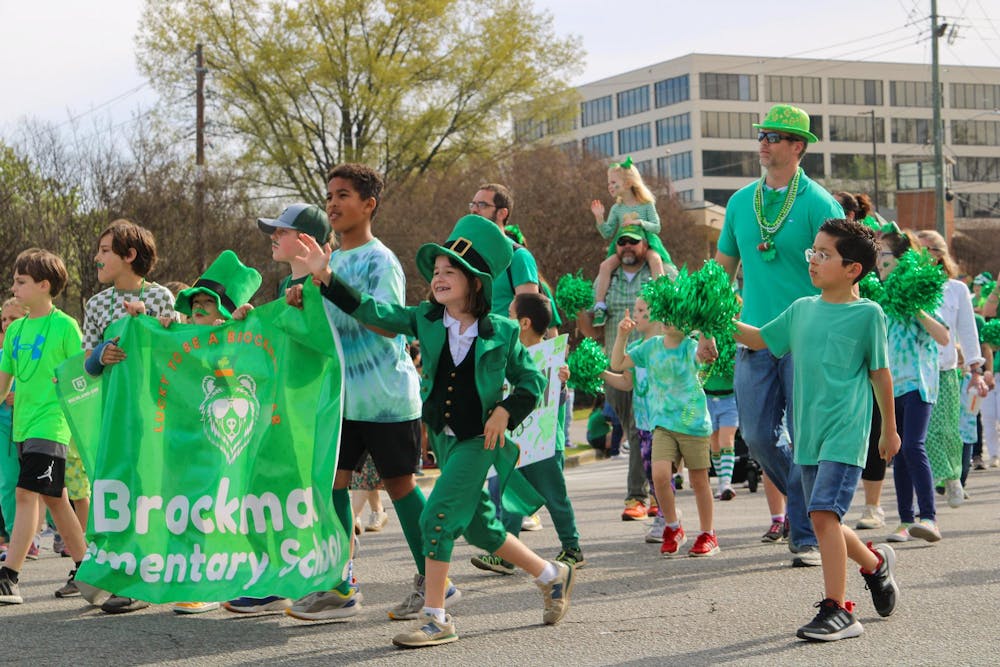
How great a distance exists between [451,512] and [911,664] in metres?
1.89

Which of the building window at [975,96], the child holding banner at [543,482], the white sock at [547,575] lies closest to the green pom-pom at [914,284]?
the child holding banner at [543,482]

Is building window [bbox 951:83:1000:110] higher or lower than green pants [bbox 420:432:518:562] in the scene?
higher

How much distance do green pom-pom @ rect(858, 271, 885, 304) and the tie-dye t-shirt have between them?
332 centimetres

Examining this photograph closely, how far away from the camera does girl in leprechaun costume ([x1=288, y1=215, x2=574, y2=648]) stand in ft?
19.5

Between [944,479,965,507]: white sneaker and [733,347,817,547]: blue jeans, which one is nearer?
[733,347,817,547]: blue jeans

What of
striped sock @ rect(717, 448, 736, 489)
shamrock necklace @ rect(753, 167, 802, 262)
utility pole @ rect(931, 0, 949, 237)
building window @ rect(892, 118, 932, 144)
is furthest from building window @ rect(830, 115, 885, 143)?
shamrock necklace @ rect(753, 167, 802, 262)

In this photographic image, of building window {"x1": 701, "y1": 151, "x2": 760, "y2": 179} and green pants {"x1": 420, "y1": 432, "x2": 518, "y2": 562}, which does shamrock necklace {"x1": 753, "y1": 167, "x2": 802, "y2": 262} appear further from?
building window {"x1": 701, "y1": 151, "x2": 760, "y2": 179}

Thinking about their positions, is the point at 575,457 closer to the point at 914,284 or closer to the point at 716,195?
the point at 914,284

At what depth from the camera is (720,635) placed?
5.95 meters

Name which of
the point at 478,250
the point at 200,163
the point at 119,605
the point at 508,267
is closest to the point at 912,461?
the point at 508,267

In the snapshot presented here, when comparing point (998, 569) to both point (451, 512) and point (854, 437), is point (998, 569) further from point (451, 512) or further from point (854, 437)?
point (451, 512)

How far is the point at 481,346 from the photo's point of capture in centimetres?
604

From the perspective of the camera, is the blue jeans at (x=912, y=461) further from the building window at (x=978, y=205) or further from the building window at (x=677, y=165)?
the building window at (x=978, y=205)

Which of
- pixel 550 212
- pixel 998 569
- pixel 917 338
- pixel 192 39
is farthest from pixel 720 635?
pixel 550 212
